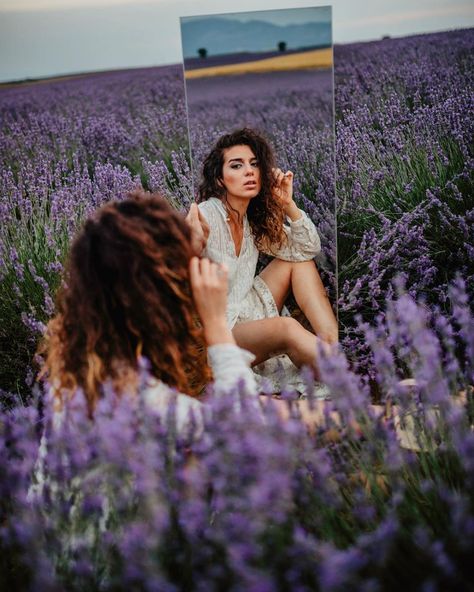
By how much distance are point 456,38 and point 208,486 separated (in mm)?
2615

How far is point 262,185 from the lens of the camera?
2732mm

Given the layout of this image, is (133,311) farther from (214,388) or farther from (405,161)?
(405,161)

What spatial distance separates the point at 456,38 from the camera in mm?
3164

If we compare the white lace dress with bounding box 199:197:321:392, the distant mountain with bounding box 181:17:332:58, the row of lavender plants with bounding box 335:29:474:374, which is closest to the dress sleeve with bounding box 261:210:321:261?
the white lace dress with bounding box 199:197:321:392

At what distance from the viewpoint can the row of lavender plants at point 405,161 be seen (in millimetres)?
3127

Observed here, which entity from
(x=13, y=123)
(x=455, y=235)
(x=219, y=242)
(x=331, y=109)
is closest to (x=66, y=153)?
(x=13, y=123)

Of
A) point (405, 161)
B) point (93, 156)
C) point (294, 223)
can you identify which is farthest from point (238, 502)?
point (93, 156)

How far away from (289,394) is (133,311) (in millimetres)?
443

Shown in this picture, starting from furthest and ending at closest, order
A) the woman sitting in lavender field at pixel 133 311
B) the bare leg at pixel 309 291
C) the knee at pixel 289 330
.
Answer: the bare leg at pixel 309 291, the knee at pixel 289 330, the woman sitting in lavender field at pixel 133 311

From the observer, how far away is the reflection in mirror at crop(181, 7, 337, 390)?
106 inches

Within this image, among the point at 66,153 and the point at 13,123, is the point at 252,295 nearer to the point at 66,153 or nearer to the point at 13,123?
the point at 66,153

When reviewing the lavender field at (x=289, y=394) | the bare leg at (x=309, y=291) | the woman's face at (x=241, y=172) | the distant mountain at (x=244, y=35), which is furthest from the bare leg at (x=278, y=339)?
the distant mountain at (x=244, y=35)

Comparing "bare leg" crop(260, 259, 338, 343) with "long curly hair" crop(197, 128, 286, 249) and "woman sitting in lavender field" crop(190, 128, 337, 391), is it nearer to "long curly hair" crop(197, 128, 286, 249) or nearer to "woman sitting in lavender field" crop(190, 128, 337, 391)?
"woman sitting in lavender field" crop(190, 128, 337, 391)

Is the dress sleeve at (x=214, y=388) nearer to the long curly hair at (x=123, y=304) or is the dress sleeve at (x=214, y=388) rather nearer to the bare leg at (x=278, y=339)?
the long curly hair at (x=123, y=304)
